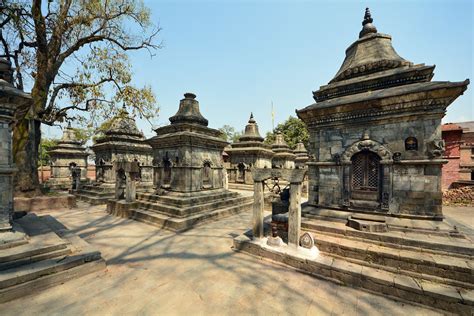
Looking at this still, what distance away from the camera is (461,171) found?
16438 mm

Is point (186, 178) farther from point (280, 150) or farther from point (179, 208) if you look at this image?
point (280, 150)

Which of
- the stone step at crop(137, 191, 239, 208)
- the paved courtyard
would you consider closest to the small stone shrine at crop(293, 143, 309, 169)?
the stone step at crop(137, 191, 239, 208)

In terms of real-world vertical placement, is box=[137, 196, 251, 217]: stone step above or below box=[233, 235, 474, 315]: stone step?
above

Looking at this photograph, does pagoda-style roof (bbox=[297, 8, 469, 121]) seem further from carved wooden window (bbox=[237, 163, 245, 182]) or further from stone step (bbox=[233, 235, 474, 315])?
carved wooden window (bbox=[237, 163, 245, 182])

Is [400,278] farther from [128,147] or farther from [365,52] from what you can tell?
[128,147]

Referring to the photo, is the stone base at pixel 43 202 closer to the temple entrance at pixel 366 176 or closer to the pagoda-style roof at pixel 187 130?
the pagoda-style roof at pixel 187 130

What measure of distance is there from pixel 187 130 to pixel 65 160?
16.4 m

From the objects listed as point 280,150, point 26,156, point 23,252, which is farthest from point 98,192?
point 280,150

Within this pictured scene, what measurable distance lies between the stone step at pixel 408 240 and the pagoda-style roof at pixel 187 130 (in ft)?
22.6

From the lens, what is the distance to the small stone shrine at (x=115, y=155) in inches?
589

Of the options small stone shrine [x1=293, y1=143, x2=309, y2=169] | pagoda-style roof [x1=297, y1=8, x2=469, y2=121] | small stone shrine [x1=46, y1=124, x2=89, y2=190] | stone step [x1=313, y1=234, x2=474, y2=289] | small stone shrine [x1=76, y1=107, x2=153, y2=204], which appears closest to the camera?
stone step [x1=313, y1=234, x2=474, y2=289]

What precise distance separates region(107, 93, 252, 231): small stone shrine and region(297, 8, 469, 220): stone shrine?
17.4ft

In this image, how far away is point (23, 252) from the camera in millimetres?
4586

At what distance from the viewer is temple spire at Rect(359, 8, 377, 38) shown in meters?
7.43
